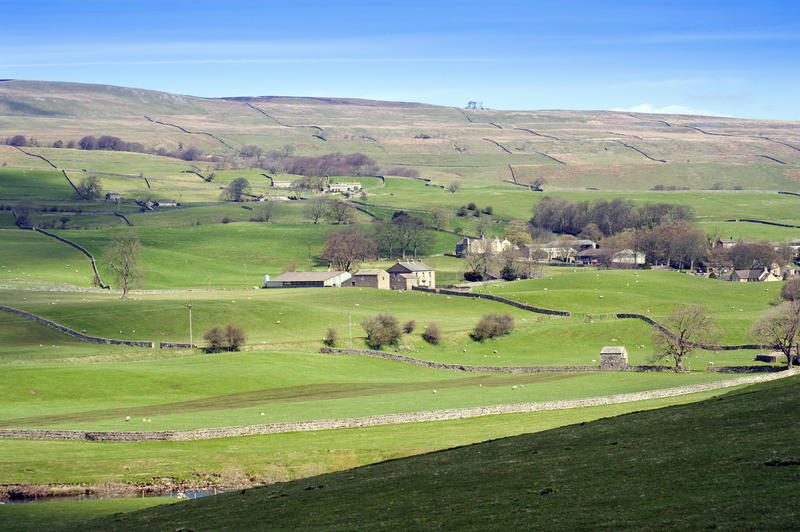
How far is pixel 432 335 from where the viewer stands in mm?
100125

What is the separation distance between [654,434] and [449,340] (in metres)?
65.5

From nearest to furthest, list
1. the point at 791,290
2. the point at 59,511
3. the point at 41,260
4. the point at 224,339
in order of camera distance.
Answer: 1. the point at 59,511
2. the point at 224,339
3. the point at 791,290
4. the point at 41,260

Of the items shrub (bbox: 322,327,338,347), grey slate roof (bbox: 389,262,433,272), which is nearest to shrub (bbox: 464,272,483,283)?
grey slate roof (bbox: 389,262,433,272)

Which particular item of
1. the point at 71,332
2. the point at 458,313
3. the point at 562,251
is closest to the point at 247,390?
the point at 71,332

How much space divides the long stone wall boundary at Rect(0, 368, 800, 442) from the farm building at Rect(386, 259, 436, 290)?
8143cm

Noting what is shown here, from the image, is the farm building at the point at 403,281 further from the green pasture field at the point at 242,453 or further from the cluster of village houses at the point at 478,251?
the green pasture field at the point at 242,453

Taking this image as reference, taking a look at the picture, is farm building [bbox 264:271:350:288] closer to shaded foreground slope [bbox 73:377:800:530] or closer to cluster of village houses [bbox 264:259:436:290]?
cluster of village houses [bbox 264:259:436:290]

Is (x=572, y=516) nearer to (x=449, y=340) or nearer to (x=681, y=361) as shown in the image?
(x=681, y=361)

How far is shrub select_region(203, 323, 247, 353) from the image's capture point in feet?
294

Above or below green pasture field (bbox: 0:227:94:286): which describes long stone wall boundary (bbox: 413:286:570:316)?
below

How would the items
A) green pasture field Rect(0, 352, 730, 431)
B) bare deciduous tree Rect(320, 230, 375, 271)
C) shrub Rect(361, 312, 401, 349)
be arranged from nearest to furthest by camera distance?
1. green pasture field Rect(0, 352, 730, 431)
2. shrub Rect(361, 312, 401, 349)
3. bare deciduous tree Rect(320, 230, 375, 271)

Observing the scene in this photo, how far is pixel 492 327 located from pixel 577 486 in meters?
74.5

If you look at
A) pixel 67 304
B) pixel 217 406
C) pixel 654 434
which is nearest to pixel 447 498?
pixel 654 434

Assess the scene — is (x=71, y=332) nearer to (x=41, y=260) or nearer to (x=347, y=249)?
(x=41, y=260)
